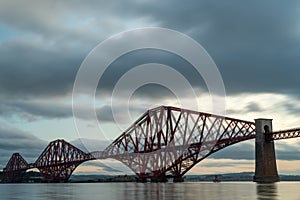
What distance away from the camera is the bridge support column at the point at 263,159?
10262 cm

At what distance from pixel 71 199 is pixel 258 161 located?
6622cm

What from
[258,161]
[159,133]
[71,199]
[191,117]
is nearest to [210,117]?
[191,117]

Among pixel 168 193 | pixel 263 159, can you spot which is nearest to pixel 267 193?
pixel 168 193

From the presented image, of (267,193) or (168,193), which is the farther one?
(168,193)

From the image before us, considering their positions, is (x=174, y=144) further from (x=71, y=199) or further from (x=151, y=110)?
(x=71, y=199)

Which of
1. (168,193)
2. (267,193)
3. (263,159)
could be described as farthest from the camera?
(263,159)

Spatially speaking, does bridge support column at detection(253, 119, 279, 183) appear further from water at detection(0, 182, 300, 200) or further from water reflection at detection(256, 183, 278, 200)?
water reflection at detection(256, 183, 278, 200)

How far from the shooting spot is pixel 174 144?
129m

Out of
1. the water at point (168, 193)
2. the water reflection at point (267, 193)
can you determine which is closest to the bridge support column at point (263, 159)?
the water at point (168, 193)

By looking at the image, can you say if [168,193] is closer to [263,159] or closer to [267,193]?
[267,193]

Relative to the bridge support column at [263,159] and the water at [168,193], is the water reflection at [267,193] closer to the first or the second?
the water at [168,193]

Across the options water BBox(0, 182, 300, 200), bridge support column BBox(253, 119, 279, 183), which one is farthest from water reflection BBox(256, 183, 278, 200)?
bridge support column BBox(253, 119, 279, 183)

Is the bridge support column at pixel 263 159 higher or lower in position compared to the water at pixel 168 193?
higher

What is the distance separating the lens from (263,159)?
10250 cm
